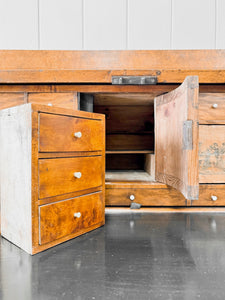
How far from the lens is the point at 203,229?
0.83 meters

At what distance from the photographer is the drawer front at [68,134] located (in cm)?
67

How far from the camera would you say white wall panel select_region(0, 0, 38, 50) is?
5.68 ft

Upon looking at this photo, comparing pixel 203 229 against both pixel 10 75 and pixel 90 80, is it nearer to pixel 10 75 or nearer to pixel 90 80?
pixel 90 80

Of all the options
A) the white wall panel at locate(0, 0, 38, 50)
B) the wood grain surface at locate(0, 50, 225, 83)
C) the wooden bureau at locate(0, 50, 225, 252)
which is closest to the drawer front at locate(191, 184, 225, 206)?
the wooden bureau at locate(0, 50, 225, 252)

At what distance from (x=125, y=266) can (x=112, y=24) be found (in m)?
1.81

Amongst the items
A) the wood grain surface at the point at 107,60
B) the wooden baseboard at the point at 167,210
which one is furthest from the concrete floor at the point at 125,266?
the wood grain surface at the point at 107,60

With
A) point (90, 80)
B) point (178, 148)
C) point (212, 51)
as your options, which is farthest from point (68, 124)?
point (212, 51)

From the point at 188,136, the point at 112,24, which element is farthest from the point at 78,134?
the point at 112,24

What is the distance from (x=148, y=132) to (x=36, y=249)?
4.15 ft

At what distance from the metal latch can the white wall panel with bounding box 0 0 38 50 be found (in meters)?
1.19

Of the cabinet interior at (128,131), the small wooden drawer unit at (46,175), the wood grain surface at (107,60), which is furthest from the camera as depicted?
the cabinet interior at (128,131)

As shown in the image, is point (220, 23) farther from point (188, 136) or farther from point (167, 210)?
point (167, 210)

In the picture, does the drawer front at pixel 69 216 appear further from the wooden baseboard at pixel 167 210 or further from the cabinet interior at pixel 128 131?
the cabinet interior at pixel 128 131

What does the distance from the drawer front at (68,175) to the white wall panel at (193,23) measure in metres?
1.49
